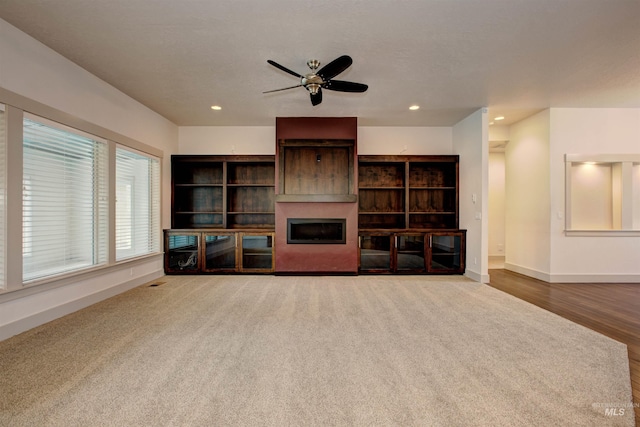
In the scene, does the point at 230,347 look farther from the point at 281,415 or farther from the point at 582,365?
the point at 582,365

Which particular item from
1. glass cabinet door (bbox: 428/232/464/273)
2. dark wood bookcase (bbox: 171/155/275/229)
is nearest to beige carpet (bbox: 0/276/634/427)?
glass cabinet door (bbox: 428/232/464/273)

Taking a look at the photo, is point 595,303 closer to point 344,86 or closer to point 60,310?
point 344,86

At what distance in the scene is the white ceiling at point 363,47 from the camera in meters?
2.29

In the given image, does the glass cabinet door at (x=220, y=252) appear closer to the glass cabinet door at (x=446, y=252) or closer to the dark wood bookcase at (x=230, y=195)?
the dark wood bookcase at (x=230, y=195)

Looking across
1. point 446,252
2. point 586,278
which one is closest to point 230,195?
point 446,252

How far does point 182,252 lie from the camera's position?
5.04m

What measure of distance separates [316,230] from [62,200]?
140 inches

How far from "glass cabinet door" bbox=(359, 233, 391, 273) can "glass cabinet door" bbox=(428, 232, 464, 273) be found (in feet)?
2.67

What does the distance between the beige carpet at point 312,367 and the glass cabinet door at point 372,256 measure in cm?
169

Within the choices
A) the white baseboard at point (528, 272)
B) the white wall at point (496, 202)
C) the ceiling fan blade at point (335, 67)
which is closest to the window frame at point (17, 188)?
the ceiling fan blade at point (335, 67)

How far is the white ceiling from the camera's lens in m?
2.29

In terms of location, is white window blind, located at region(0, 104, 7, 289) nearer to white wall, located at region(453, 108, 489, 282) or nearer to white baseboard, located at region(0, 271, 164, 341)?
white baseboard, located at region(0, 271, 164, 341)

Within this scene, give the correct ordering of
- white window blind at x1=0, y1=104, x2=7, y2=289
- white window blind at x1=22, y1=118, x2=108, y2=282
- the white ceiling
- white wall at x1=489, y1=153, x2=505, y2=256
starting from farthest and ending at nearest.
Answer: white wall at x1=489, y1=153, x2=505, y2=256
white window blind at x1=22, y1=118, x2=108, y2=282
white window blind at x1=0, y1=104, x2=7, y2=289
the white ceiling

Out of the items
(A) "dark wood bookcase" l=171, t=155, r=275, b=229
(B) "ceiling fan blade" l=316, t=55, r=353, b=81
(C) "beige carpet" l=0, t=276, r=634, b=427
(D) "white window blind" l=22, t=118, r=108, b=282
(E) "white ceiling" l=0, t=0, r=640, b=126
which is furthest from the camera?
(A) "dark wood bookcase" l=171, t=155, r=275, b=229
